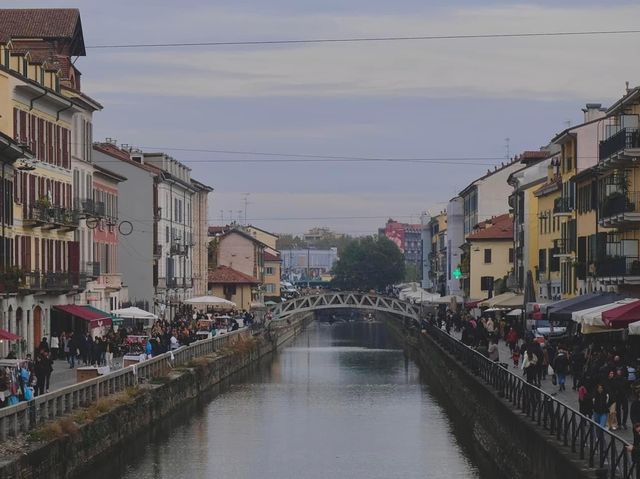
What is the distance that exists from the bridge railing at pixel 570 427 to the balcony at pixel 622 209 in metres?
10.6

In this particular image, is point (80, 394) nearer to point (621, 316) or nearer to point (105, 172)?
point (621, 316)

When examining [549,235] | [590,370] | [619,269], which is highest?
[549,235]

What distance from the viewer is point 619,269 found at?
56188mm

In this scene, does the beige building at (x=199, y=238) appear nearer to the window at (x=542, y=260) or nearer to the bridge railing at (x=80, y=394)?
the window at (x=542, y=260)

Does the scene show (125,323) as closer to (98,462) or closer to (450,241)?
(98,462)

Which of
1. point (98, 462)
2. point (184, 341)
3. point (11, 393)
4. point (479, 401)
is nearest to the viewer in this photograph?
point (11, 393)

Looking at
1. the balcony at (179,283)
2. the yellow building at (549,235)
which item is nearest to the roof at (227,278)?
the balcony at (179,283)

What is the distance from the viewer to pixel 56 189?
219ft

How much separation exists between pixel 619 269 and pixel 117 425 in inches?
808

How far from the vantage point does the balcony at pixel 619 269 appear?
54781mm

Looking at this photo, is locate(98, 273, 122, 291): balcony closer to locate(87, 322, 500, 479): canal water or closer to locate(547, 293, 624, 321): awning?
locate(87, 322, 500, 479): canal water

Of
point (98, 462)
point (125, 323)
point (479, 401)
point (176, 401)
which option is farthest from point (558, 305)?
point (125, 323)

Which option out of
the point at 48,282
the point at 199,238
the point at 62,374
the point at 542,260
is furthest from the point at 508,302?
the point at 199,238

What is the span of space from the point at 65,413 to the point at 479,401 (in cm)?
1550
